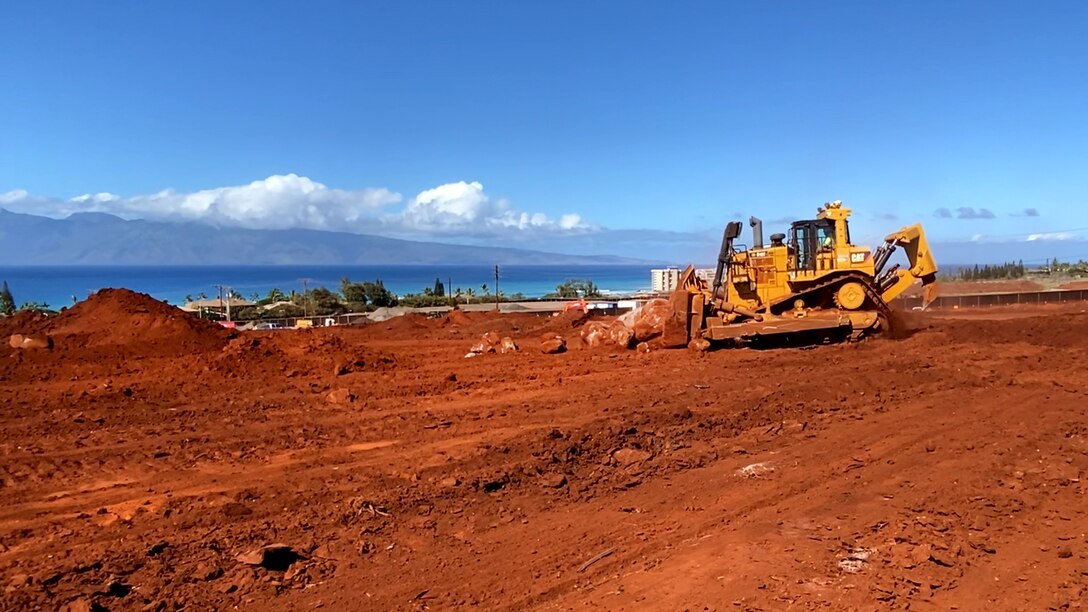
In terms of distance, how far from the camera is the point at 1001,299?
32969 mm

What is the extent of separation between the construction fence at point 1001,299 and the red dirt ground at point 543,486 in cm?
1962

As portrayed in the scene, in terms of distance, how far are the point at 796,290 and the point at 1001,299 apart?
67.9 ft

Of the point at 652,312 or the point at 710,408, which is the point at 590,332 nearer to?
the point at 652,312

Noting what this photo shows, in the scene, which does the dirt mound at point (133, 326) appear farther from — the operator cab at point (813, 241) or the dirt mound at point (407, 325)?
the operator cab at point (813, 241)

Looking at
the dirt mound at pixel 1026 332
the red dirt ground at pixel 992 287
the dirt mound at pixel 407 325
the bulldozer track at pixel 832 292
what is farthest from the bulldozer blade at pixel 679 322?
the red dirt ground at pixel 992 287

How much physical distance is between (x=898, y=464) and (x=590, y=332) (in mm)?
11077

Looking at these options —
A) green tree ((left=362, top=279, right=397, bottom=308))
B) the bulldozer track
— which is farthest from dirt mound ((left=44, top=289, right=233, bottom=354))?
green tree ((left=362, top=279, right=397, bottom=308))

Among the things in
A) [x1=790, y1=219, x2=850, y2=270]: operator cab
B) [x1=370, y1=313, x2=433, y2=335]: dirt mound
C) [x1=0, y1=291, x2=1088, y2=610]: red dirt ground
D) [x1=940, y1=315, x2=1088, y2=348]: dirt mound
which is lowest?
[x1=0, y1=291, x2=1088, y2=610]: red dirt ground

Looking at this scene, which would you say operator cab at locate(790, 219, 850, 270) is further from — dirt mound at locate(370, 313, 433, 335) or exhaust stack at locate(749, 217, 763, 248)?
dirt mound at locate(370, 313, 433, 335)

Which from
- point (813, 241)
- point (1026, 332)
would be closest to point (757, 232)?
point (813, 241)

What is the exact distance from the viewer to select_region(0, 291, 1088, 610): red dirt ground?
203 inches

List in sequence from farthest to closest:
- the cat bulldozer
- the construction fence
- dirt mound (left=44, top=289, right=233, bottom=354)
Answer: the construction fence < the cat bulldozer < dirt mound (left=44, top=289, right=233, bottom=354)

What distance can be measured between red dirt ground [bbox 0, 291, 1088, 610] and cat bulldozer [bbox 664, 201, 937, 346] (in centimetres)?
284

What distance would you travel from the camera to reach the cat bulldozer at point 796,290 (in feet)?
56.5
